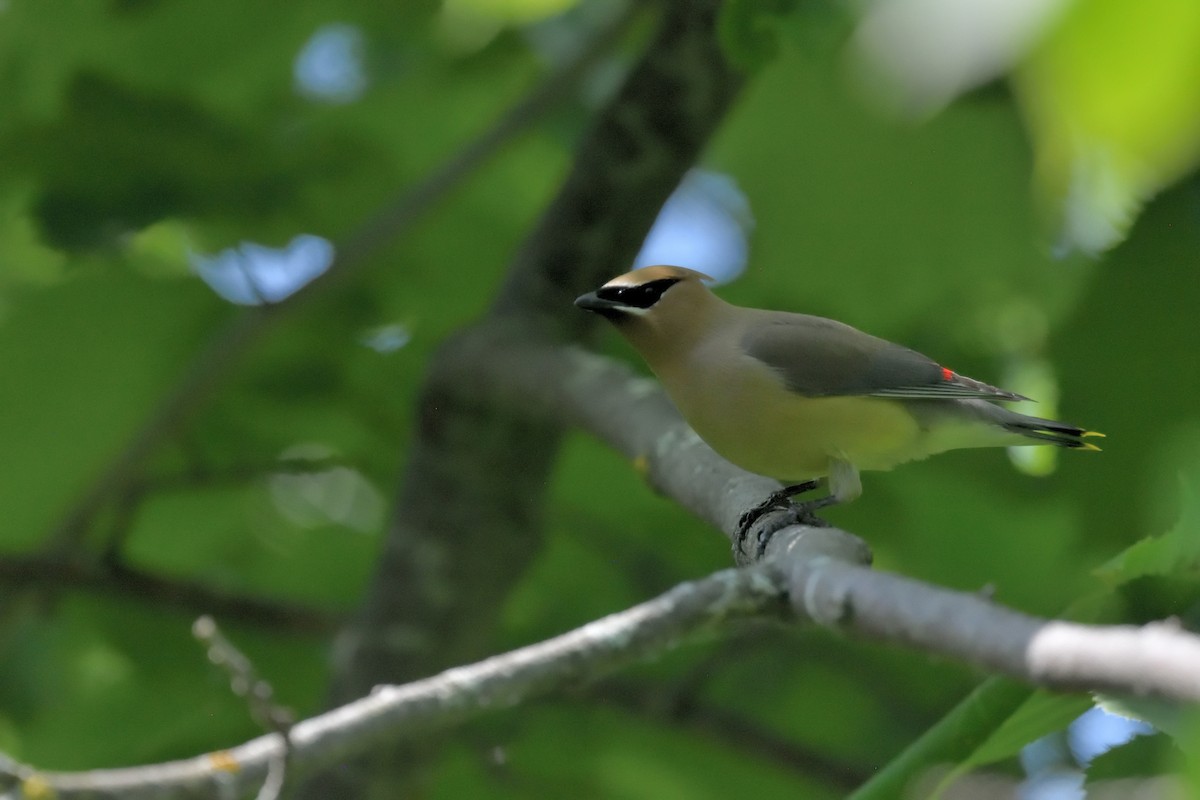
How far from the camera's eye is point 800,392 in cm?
399

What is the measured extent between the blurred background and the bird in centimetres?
30

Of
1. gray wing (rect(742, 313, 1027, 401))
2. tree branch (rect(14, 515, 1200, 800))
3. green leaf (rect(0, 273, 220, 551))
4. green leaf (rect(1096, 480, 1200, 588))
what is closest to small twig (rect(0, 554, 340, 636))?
green leaf (rect(0, 273, 220, 551))

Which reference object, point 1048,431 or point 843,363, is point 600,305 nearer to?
point 843,363

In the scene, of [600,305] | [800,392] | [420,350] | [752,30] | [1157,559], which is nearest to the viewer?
[1157,559]

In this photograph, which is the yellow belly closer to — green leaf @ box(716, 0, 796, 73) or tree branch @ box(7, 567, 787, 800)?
green leaf @ box(716, 0, 796, 73)

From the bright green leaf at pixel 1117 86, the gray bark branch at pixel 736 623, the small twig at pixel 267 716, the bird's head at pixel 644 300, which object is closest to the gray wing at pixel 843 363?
the bird's head at pixel 644 300

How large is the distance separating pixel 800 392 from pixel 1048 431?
710mm

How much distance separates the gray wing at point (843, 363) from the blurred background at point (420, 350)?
1.16 feet

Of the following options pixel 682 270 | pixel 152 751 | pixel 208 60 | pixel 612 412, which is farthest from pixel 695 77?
pixel 152 751

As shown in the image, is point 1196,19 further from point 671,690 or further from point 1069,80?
point 671,690

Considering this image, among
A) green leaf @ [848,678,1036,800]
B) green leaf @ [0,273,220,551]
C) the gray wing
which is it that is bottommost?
green leaf @ [0,273,220,551]

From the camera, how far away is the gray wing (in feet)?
13.2

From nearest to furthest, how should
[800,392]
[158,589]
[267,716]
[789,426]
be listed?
[267,716] < [789,426] < [800,392] < [158,589]

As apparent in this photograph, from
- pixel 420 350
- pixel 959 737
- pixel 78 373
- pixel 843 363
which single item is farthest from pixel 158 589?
pixel 959 737
